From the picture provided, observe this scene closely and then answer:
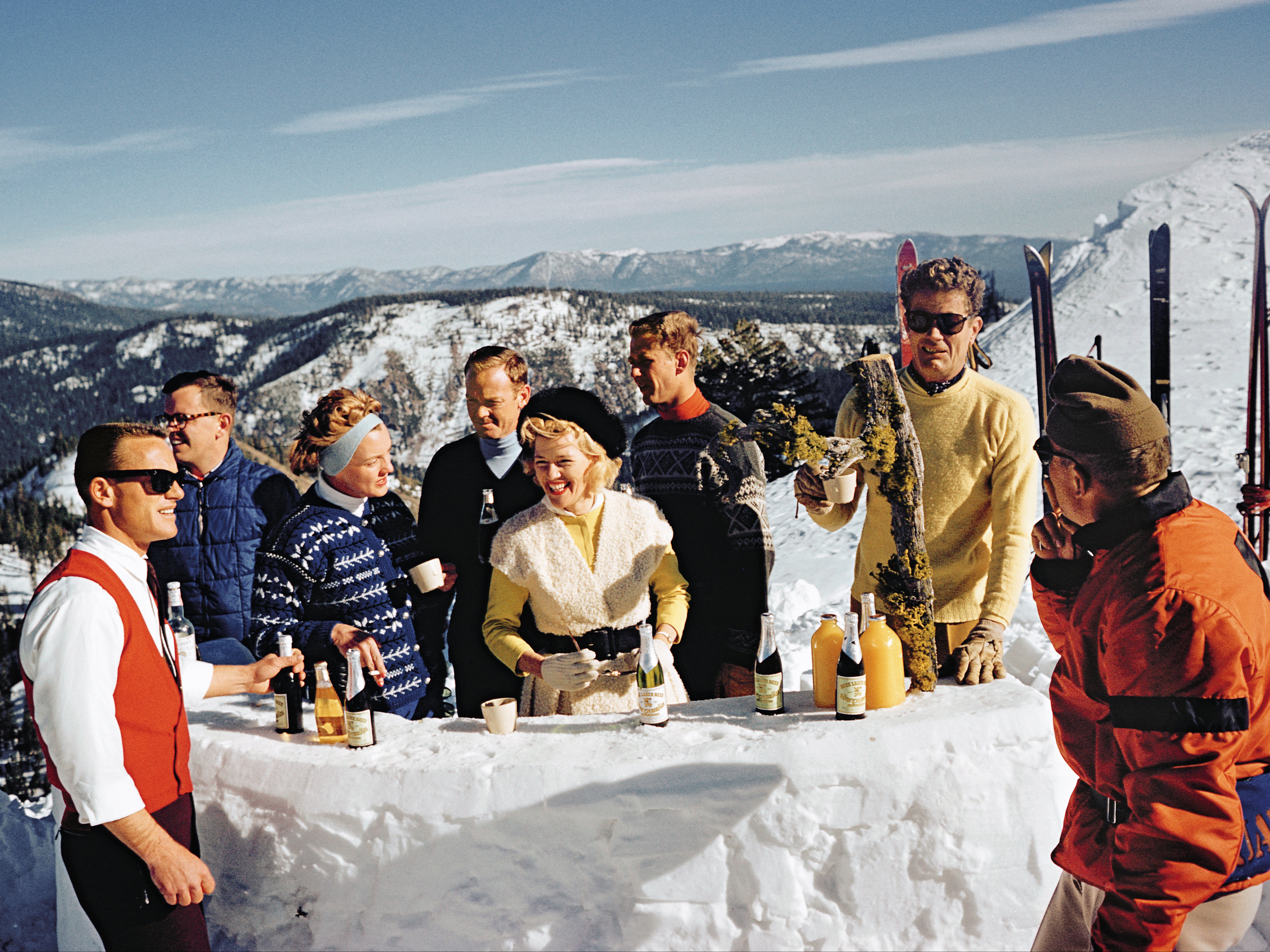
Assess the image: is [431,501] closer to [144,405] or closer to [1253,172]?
[1253,172]

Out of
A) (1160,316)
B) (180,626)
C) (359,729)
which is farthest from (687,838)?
(1160,316)

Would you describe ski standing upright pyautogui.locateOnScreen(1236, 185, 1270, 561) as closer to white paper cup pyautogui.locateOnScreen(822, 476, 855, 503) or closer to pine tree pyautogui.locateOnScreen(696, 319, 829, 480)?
white paper cup pyautogui.locateOnScreen(822, 476, 855, 503)

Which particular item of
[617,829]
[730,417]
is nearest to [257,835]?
[617,829]

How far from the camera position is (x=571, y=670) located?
3203 millimetres

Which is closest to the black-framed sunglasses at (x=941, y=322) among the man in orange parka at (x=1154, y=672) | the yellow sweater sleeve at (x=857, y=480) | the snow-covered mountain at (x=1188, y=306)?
the yellow sweater sleeve at (x=857, y=480)

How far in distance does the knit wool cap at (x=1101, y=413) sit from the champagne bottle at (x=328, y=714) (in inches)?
95.7

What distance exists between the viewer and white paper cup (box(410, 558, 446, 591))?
3504 mm

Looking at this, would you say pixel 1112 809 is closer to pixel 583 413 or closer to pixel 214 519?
pixel 583 413

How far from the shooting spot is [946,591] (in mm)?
3371

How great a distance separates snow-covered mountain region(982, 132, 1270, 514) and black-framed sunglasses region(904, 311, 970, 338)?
534 inches

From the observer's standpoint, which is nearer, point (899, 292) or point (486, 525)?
point (899, 292)

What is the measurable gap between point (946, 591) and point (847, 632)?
53 cm

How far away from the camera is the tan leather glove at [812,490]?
10.3ft

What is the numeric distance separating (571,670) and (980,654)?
4.75ft
